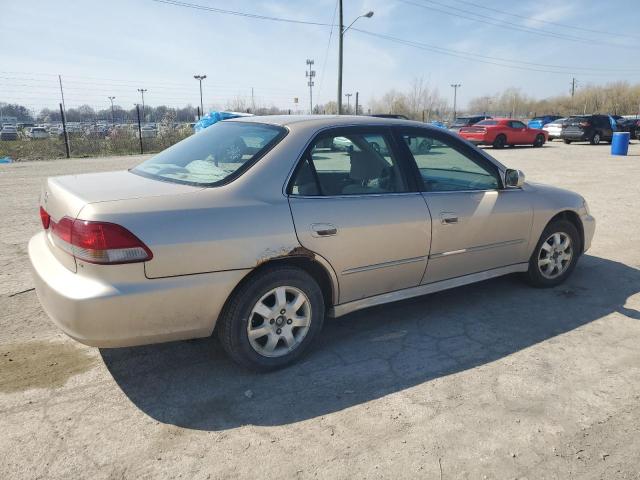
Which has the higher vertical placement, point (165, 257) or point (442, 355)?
point (165, 257)

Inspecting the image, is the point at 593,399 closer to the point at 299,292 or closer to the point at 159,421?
the point at 299,292

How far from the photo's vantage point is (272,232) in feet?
9.73

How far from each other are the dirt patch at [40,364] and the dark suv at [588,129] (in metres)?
29.3

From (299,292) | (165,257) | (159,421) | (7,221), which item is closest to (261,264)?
(299,292)

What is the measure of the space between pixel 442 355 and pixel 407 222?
97cm

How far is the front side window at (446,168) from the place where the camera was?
12.6 ft

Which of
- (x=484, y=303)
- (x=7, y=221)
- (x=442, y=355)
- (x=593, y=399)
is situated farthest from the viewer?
(x=7, y=221)

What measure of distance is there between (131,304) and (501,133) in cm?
2491

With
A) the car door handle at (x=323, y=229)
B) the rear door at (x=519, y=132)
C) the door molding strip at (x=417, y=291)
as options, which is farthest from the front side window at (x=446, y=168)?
the rear door at (x=519, y=132)

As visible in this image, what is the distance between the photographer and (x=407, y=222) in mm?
3539

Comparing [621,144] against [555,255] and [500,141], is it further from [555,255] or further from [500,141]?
[555,255]

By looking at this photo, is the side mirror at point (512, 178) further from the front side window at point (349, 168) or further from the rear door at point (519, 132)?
the rear door at point (519, 132)

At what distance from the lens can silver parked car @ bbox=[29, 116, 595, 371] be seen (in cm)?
263

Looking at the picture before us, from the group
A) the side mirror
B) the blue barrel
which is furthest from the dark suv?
the side mirror
